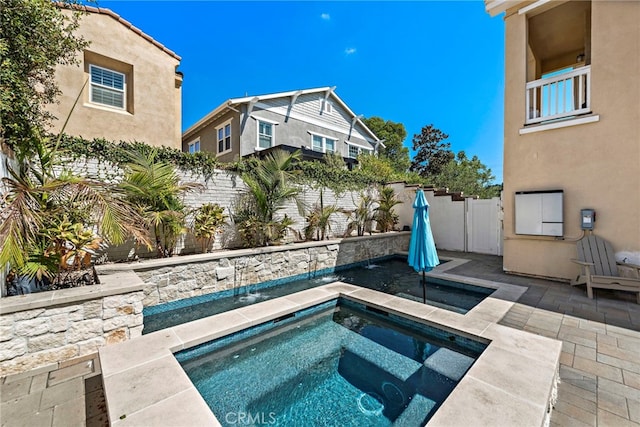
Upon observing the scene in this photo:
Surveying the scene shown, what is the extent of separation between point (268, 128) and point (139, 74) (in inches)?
235

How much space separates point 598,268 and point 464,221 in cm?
530

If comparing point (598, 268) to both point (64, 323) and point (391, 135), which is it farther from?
point (391, 135)

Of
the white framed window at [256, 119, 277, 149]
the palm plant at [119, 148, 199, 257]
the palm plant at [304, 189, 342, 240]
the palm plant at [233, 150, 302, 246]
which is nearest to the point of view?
the palm plant at [119, 148, 199, 257]

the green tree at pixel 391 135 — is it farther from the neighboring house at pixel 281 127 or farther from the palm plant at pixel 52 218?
the palm plant at pixel 52 218

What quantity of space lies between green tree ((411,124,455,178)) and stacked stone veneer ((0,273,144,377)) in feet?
79.0

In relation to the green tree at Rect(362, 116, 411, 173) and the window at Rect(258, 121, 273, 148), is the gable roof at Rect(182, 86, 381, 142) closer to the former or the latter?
the window at Rect(258, 121, 273, 148)

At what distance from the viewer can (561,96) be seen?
629 cm

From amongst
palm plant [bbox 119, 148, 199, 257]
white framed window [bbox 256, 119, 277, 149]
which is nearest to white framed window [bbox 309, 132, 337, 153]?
white framed window [bbox 256, 119, 277, 149]

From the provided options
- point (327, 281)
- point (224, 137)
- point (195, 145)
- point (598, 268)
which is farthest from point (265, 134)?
point (598, 268)

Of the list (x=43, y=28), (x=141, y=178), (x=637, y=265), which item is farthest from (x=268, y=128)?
(x=637, y=265)

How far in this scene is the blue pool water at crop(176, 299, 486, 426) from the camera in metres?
2.60

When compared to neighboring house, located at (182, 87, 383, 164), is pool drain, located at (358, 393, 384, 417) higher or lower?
lower

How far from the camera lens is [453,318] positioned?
3857 millimetres

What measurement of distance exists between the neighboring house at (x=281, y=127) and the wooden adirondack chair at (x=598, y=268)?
9.98 metres
